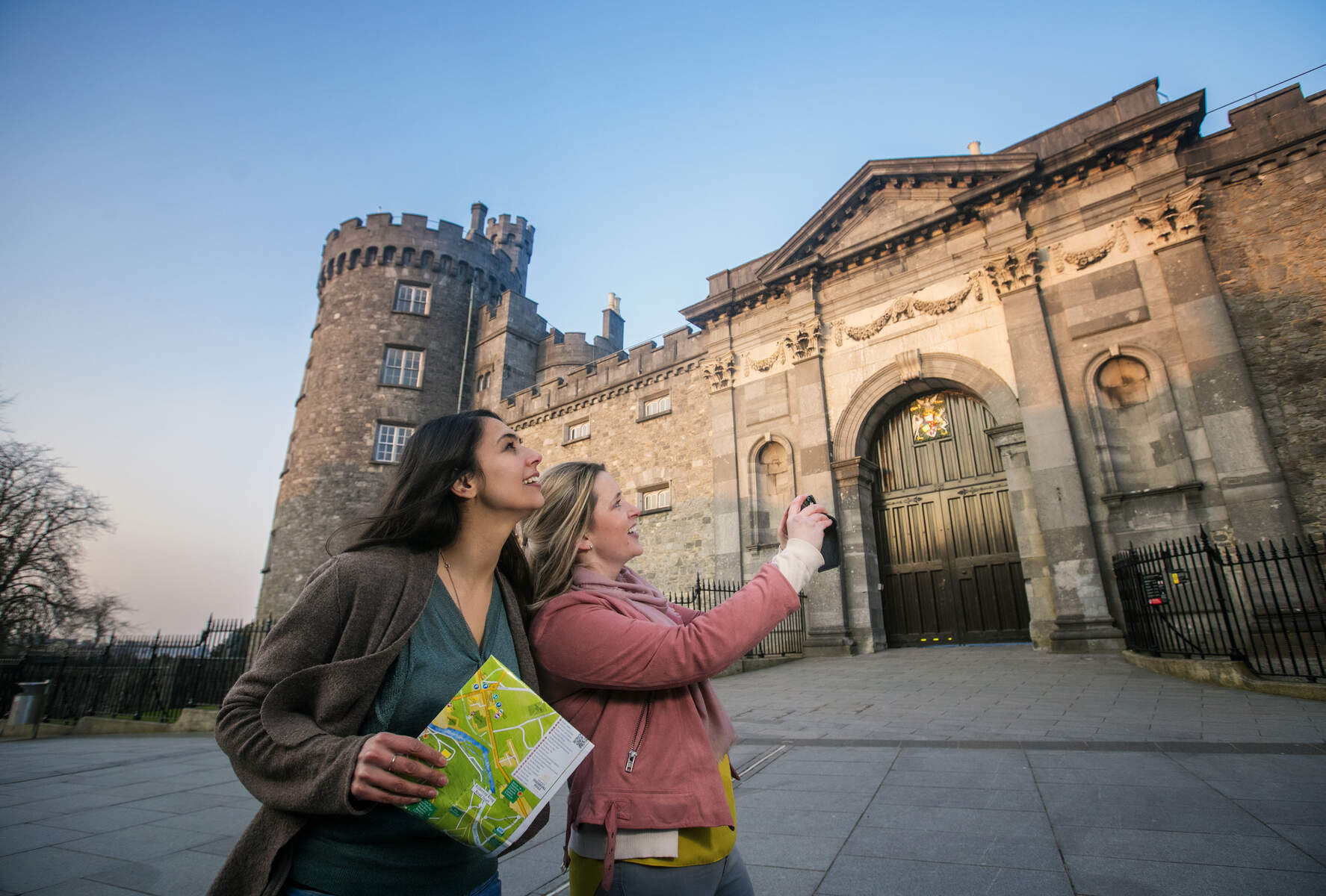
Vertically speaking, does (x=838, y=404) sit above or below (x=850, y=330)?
below

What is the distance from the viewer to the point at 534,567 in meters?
1.82

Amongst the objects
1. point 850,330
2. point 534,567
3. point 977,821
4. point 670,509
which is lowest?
point 977,821

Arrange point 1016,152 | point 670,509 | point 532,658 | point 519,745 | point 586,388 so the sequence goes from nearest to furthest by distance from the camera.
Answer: point 519,745 → point 532,658 → point 1016,152 → point 670,509 → point 586,388

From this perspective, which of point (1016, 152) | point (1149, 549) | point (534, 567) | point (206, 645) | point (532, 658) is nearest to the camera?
point (532, 658)

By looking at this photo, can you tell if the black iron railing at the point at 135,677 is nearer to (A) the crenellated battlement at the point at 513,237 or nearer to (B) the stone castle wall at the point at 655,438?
(B) the stone castle wall at the point at 655,438

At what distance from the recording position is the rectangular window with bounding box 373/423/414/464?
22.5m

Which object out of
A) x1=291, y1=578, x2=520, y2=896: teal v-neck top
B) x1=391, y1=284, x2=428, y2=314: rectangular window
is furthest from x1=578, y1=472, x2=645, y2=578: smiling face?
x1=391, y1=284, x2=428, y2=314: rectangular window

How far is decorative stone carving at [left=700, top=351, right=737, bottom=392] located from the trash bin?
14.4 m

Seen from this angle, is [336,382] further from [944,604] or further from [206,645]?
[944,604]

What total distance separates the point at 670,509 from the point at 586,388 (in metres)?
5.72

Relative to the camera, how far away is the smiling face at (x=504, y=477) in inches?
64.9

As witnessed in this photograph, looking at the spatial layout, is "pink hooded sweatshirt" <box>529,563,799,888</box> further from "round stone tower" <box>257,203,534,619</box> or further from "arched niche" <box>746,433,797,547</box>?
"round stone tower" <box>257,203,534,619</box>

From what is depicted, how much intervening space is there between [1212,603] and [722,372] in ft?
35.0

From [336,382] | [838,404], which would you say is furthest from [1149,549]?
[336,382]
